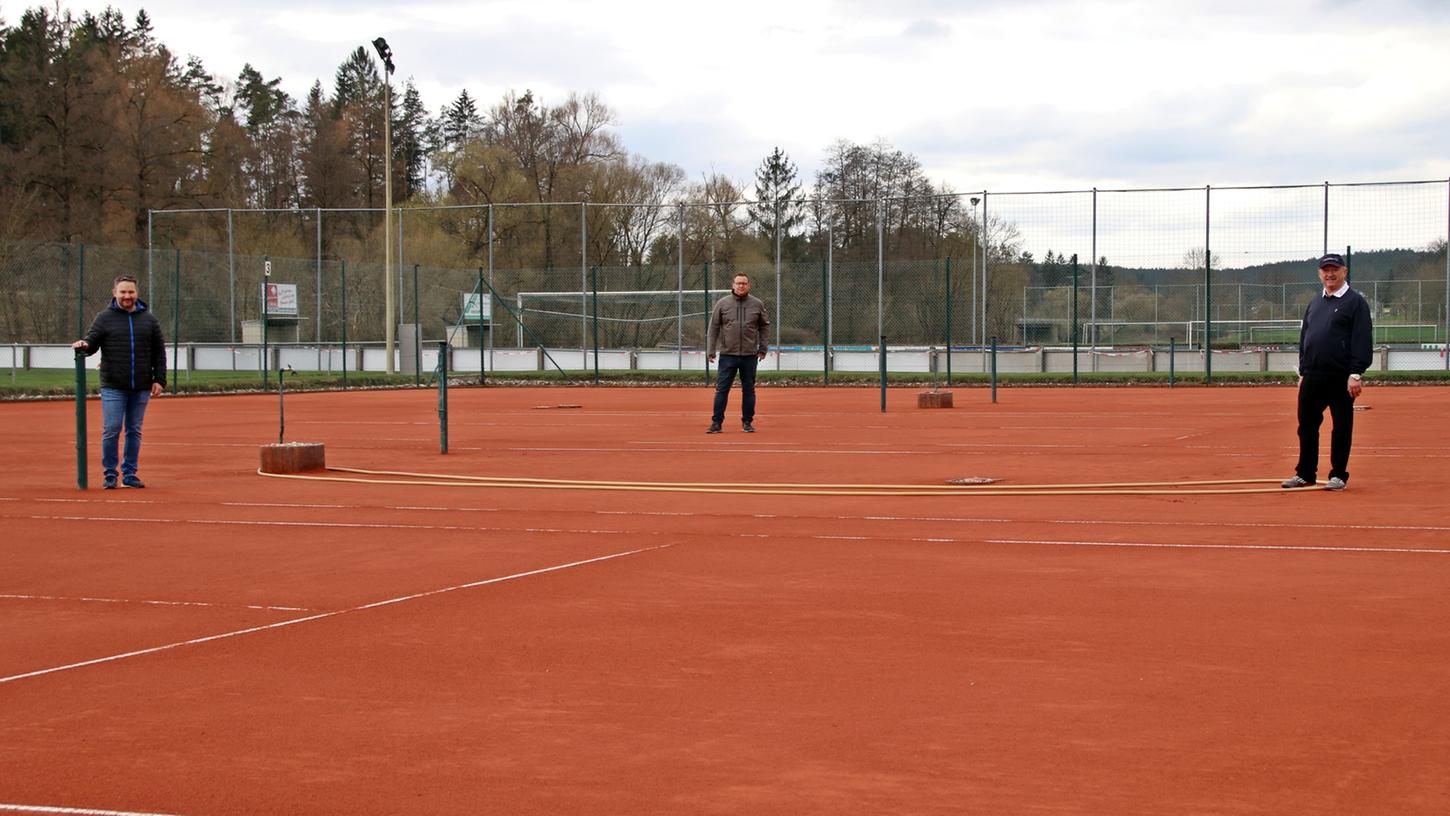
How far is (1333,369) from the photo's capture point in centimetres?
1181

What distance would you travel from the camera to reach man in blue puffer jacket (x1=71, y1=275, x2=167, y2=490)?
13.1 meters

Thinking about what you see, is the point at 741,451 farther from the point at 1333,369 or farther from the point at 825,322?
the point at 825,322

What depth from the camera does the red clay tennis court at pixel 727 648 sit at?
4352mm

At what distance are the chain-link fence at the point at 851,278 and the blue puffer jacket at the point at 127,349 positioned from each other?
21931 millimetres

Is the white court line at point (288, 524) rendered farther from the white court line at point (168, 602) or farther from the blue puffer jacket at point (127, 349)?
the white court line at point (168, 602)

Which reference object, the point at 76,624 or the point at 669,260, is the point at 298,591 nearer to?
the point at 76,624

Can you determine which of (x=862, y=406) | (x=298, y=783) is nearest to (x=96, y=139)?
(x=862, y=406)

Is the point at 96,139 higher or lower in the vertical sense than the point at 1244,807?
higher

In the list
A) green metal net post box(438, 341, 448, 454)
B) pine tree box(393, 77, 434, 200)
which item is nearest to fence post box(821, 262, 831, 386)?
green metal net post box(438, 341, 448, 454)

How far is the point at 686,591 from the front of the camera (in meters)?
7.51

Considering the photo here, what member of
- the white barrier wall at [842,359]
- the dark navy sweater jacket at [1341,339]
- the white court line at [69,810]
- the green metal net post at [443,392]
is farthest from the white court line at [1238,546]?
the white barrier wall at [842,359]

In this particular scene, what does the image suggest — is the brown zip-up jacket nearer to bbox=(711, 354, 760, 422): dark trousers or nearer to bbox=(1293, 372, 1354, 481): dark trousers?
bbox=(711, 354, 760, 422): dark trousers

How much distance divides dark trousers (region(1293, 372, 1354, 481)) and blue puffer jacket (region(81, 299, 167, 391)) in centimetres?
949

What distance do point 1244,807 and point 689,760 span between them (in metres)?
1.58
